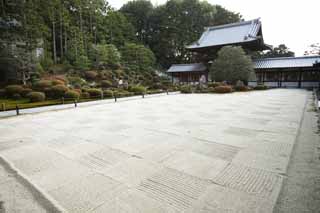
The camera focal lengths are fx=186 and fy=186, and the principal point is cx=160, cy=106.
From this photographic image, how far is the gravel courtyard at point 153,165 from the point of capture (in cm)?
212

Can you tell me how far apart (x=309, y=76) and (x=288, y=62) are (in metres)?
2.58

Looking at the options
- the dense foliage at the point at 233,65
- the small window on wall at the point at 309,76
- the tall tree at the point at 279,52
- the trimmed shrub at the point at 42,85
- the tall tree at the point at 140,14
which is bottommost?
the trimmed shrub at the point at 42,85

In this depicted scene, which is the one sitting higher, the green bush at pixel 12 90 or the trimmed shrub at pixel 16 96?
the green bush at pixel 12 90

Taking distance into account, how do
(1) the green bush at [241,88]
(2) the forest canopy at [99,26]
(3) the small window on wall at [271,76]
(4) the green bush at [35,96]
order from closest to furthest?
(4) the green bush at [35,96], (2) the forest canopy at [99,26], (1) the green bush at [241,88], (3) the small window on wall at [271,76]

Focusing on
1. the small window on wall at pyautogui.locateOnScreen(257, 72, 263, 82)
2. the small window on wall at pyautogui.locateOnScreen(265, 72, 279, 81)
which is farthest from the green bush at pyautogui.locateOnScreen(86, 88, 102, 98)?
the small window on wall at pyautogui.locateOnScreen(265, 72, 279, 81)

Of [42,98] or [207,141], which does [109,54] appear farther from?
[207,141]

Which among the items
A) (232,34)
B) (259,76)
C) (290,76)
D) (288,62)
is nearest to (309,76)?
(290,76)

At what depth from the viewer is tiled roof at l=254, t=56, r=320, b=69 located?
789 inches

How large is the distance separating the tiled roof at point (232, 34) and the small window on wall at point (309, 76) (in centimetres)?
643

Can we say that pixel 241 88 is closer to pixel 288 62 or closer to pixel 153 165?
pixel 288 62

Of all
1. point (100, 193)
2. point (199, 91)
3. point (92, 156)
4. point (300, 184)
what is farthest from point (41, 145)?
point (199, 91)

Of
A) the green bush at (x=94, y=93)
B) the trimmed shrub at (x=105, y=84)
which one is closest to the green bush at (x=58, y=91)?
the green bush at (x=94, y=93)

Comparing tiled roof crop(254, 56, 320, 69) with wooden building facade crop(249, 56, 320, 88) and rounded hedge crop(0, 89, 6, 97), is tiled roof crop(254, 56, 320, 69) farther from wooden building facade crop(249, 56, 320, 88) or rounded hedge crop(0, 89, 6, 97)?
rounded hedge crop(0, 89, 6, 97)

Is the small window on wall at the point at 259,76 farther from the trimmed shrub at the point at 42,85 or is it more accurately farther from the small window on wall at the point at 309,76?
the trimmed shrub at the point at 42,85
